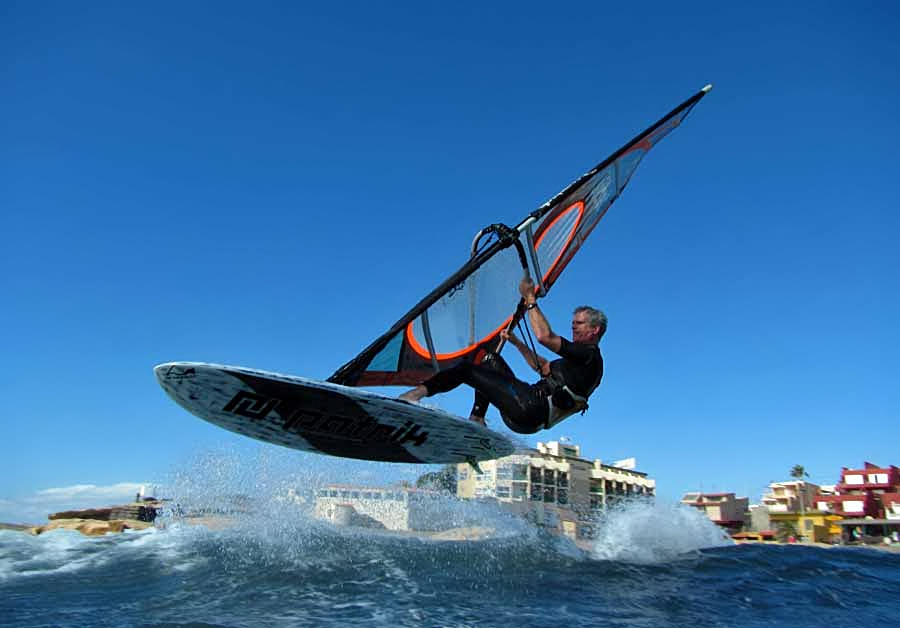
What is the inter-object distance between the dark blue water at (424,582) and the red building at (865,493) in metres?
50.3

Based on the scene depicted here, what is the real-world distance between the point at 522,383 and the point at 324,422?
1981 mm

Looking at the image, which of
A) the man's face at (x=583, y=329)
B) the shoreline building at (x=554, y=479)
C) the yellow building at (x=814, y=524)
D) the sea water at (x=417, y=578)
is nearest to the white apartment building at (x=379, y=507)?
the sea water at (x=417, y=578)

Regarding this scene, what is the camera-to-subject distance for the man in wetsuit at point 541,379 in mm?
5668

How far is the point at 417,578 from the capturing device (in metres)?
7.02

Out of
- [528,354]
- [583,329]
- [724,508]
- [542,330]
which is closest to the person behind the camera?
[542,330]

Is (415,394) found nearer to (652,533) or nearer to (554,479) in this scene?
(652,533)

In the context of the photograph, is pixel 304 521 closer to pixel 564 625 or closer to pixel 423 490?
pixel 423 490

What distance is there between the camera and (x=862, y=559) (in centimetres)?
1111

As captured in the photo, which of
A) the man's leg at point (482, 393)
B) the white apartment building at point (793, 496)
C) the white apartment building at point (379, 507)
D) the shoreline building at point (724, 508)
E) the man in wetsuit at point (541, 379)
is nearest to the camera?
the man in wetsuit at point (541, 379)

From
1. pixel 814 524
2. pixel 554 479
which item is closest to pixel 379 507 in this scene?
pixel 814 524

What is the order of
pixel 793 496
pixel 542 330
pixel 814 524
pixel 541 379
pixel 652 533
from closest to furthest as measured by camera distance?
pixel 542 330 < pixel 541 379 < pixel 652 533 < pixel 814 524 < pixel 793 496

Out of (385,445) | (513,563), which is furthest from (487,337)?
(513,563)

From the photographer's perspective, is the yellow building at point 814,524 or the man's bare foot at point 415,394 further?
→ the yellow building at point 814,524

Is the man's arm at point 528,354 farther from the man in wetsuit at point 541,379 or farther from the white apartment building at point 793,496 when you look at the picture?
the white apartment building at point 793,496
